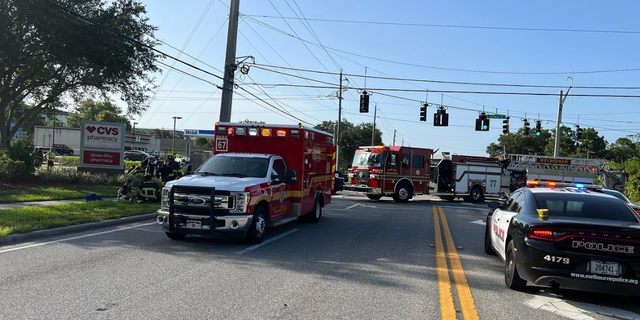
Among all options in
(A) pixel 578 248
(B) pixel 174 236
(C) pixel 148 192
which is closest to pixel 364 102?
(C) pixel 148 192

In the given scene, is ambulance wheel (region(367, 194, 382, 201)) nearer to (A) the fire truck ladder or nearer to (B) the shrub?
(A) the fire truck ladder

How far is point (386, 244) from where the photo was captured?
1007 centimetres

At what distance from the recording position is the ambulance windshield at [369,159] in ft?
77.6

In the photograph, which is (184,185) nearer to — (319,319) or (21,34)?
(319,319)

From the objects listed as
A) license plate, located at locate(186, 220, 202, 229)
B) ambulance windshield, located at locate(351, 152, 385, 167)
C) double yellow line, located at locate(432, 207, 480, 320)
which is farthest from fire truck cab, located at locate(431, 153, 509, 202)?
license plate, located at locate(186, 220, 202, 229)

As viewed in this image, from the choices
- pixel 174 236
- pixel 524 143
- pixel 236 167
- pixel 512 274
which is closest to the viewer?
pixel 512 274

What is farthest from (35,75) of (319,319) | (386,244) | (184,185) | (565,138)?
(565,138)

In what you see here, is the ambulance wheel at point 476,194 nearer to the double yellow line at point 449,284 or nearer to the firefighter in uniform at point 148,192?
the double yellow line at point 449,284

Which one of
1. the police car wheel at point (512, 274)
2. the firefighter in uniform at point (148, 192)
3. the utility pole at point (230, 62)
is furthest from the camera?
the utility pole at point (230, 62)

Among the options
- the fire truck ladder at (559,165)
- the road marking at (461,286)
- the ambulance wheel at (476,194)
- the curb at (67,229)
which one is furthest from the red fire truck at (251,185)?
the fire truck ladder at (559,165)

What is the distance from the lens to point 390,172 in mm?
23562

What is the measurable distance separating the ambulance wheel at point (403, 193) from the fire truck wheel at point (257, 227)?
14815mm

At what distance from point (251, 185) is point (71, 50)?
15.7 meters

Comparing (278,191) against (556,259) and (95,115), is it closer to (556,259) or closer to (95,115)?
(556,259)
